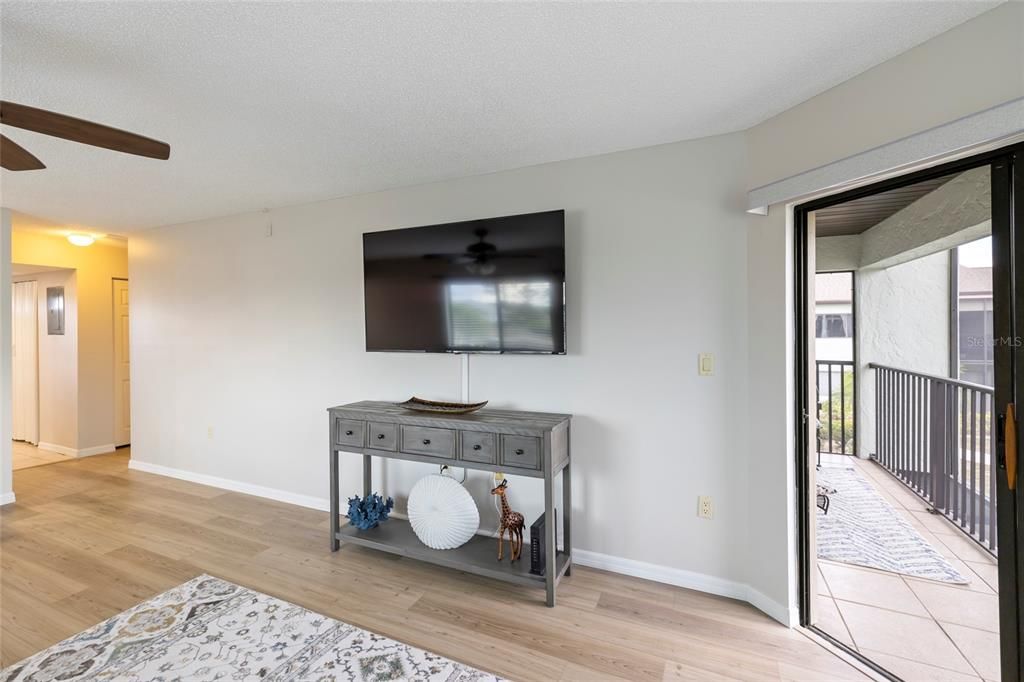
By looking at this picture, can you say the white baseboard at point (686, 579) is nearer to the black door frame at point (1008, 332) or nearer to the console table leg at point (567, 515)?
the console table leg at point (567, 515)

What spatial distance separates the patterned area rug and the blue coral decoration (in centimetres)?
59

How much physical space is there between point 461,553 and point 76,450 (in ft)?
17.1

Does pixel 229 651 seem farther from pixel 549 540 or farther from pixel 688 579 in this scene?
pixel 688 579

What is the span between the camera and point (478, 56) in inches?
65.6

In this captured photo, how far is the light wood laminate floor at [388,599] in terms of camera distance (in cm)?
189

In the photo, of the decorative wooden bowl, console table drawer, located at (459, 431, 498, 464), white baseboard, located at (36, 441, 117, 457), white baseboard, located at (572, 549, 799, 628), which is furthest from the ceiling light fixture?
white baseboard, located at (572, 549, 799, 628)

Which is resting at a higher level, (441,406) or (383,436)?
(441,406)

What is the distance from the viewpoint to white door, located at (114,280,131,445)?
17.5 ft

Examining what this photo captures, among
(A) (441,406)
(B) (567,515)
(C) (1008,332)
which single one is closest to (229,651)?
(A) (441,406)

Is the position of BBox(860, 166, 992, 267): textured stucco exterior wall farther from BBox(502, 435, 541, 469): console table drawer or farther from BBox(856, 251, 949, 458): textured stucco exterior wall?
BBox(502, 435, 541, 469): console table drawer

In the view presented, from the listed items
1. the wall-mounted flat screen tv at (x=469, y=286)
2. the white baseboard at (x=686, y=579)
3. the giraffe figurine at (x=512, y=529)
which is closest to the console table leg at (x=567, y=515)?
the white baseboard at (x=686, y=579)

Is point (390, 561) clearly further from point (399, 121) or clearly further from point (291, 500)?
point (399, 121)

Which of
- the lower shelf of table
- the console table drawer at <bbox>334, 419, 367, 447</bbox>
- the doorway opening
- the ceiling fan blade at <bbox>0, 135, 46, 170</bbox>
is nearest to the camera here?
the ceiling fan blade at <bbox>0, 135, 46, 170</bbox>

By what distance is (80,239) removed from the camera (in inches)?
179
